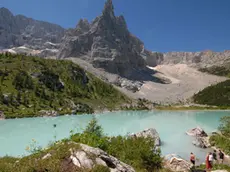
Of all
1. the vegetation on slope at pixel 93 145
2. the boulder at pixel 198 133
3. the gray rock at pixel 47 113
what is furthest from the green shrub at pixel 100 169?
the gray rock at pixel 47 113

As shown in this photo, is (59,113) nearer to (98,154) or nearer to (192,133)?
(192,133)

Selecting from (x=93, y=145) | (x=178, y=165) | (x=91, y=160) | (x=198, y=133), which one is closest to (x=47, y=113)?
(x=198, y=133)

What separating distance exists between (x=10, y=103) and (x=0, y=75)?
99.8ft

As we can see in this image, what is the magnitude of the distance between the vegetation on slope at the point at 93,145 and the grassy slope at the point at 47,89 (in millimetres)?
72130

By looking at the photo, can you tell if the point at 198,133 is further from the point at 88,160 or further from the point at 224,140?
the point at 88,160

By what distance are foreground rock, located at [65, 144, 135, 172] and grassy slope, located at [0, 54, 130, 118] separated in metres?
78.9

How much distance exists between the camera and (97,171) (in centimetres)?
774

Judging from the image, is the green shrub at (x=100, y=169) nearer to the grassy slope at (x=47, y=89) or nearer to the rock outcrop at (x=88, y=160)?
the rock outcrop at (x=88, y=160)

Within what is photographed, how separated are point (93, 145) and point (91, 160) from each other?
3.25 metres

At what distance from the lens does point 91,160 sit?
8.30 m

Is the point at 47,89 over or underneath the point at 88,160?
over

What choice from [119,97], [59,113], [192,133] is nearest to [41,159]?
[192,133]

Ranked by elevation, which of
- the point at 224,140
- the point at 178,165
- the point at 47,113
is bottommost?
the point at 47,113

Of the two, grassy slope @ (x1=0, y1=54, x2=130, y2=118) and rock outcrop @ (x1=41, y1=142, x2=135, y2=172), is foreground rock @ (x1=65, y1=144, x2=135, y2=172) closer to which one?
rock outcrop @ (x1=41, y1=142, x2=135, y2=172)
